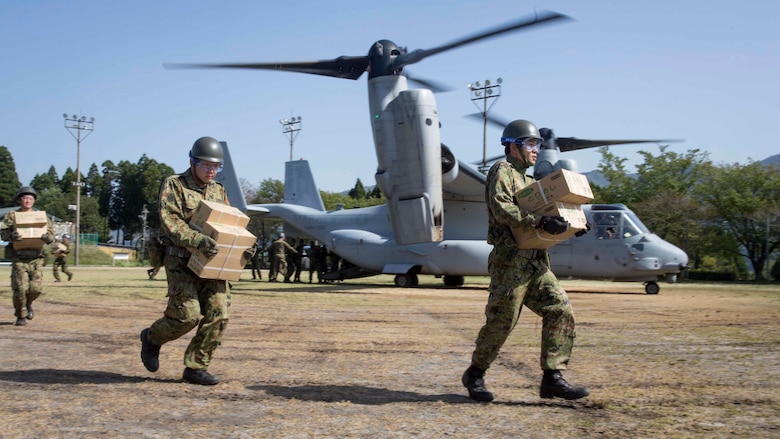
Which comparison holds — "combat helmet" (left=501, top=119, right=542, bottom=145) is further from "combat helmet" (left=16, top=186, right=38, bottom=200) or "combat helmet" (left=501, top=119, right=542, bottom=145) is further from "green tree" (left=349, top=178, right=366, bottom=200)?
"green tree" (left=349, top=178, right=366, bottom=200)

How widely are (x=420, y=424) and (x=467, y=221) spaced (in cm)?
1721

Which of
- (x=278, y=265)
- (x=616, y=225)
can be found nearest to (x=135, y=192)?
(x=278, y=265)

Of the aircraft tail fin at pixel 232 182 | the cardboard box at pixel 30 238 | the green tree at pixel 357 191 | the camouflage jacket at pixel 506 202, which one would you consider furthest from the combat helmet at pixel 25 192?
the green tree at pixel 357 191

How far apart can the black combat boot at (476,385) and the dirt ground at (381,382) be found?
0.08m

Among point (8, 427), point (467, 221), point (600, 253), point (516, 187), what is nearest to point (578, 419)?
point (516, 187)

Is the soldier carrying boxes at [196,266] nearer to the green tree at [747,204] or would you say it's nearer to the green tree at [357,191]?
the green tree at [747,204]

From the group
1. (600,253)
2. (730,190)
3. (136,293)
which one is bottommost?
(136,293)

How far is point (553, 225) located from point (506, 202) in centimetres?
38

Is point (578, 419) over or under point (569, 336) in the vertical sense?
under

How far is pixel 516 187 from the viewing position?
4730 millimetres

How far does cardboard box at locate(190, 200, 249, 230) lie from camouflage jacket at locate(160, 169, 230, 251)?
74 mm

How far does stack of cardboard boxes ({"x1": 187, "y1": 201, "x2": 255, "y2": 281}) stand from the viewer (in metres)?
4.86

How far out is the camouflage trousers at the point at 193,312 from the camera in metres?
4.97

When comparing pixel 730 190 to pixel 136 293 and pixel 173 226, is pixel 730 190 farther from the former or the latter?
pixel 173 226
